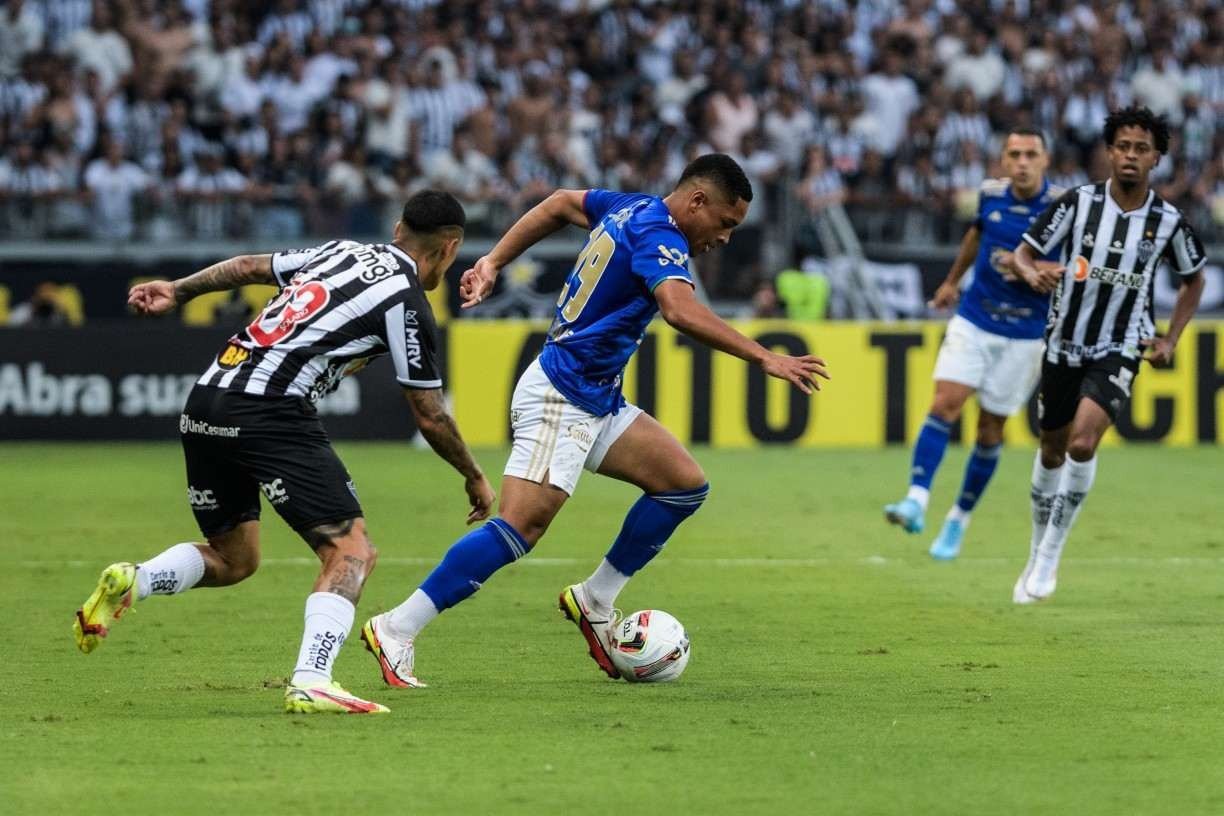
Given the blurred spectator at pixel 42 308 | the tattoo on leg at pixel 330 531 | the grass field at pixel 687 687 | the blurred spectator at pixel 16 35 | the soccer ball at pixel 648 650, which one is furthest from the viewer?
the blurred spectator at pixel 16 35

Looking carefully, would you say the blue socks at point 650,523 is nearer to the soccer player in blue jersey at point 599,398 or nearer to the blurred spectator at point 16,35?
the soccer player in blue jersey at point 599,398

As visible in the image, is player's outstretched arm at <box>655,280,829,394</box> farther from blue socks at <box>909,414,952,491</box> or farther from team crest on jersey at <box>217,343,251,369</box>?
blue socks at <box>909,414,952,491</box>

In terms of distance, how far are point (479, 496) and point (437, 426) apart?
1.20 feet

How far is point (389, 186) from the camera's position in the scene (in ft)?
73.3

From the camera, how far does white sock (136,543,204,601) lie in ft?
23.8

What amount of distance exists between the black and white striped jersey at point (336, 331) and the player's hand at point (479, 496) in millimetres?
381

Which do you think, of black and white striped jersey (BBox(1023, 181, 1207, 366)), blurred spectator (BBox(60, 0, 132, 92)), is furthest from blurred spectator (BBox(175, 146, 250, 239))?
black and white striped jersey (BBox(1023, 181, 1207, 366))

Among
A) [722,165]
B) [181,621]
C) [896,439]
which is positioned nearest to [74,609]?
[181,621]

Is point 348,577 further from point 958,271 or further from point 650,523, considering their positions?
point 958,271

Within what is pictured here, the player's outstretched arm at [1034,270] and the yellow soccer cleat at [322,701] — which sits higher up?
the player's outstretched arm at [1034,270]

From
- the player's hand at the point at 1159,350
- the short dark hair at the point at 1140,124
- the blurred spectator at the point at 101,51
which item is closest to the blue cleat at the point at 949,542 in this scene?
the player's hand at the point at 1159,350

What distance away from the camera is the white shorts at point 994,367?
12.5 metres

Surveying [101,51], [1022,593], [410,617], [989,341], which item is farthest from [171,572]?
[101,51]

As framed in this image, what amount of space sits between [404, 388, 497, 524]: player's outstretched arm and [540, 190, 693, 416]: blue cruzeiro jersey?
0.79 meters
